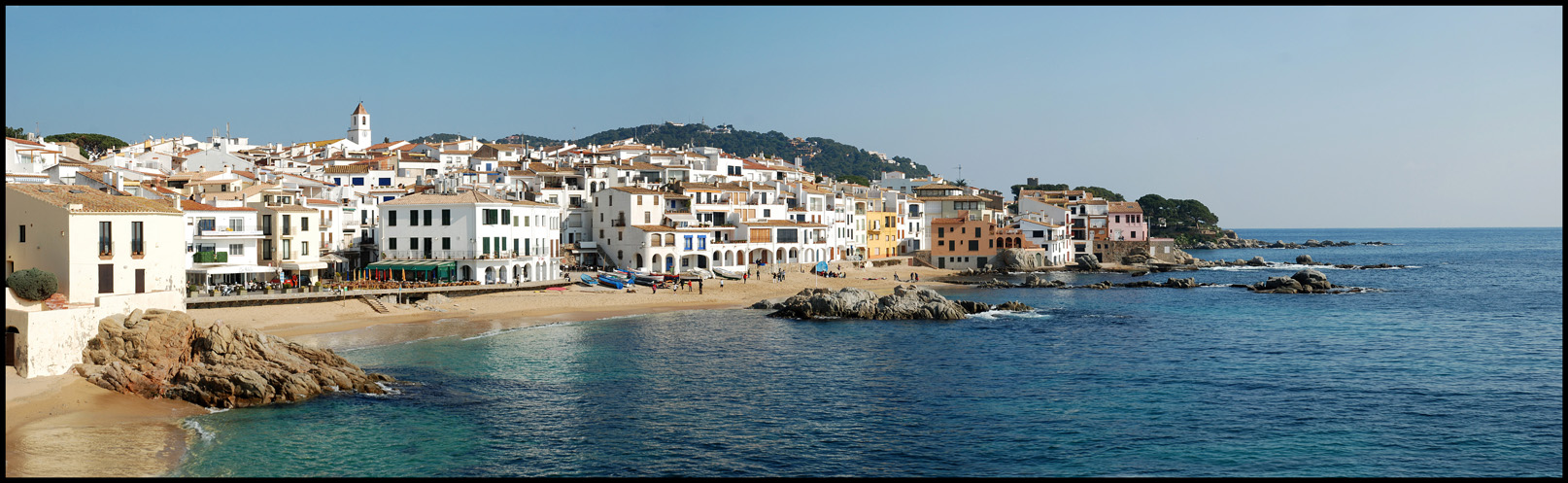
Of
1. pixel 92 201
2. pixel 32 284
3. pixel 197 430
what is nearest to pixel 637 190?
pixel 92 201

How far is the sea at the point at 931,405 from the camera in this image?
75.4 ft

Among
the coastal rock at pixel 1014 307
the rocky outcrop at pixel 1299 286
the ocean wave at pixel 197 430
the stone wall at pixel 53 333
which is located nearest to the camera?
the ocean wave at pixel 197 430

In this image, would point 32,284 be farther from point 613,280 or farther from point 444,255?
point 613,280

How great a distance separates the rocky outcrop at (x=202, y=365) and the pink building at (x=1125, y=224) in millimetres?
103009

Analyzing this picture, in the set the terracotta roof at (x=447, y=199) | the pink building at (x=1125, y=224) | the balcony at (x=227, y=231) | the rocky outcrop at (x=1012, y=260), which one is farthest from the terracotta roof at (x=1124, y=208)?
the balcony at (x=227, y=231)

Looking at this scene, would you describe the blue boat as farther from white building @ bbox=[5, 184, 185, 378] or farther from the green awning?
white building @ bbox=[5, 184, 185, 378]

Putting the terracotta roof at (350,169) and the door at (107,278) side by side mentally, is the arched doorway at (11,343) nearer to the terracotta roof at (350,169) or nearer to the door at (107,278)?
the door at (107,278)

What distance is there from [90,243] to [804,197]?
6265cm

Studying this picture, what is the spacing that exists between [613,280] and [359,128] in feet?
255

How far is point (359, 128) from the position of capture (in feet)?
424

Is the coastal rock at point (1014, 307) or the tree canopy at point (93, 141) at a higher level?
the tree canopy at point (93, 141)

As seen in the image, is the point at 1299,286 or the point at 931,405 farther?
the point at 1299,286

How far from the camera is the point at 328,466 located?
21828 mm

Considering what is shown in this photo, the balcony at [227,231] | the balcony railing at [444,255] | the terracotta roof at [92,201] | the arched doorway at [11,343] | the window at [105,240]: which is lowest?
the arched doorway at [11,343]
